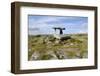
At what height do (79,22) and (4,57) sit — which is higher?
(79,22)

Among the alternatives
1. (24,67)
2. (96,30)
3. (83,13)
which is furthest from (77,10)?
(24,67)

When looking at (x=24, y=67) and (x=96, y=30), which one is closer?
(x=24, y=67)

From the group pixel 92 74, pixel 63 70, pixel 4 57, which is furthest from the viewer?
pixel 92 74

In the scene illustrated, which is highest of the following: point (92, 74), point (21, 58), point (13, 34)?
point (13, 34)

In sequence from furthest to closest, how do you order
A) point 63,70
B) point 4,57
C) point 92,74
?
1. point 92,74
2. point 63,70
3. point 4,57

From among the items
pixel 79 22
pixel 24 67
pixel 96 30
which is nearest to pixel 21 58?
pixel 24 67

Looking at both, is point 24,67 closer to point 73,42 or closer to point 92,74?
point 73,42
